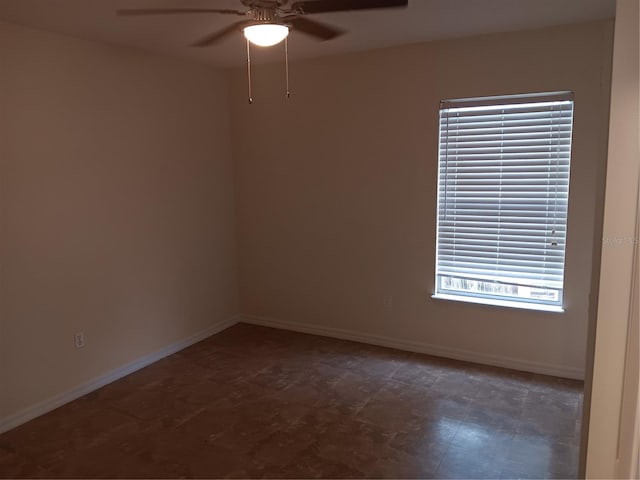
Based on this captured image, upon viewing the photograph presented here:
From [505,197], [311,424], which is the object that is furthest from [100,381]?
[505,197]

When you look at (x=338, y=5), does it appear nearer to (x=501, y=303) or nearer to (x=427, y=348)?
(x=501, y=303)

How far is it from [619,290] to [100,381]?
3.54 m

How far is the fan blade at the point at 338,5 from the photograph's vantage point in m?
2.32

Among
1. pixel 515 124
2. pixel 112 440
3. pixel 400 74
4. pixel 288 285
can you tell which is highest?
pixel 400 74

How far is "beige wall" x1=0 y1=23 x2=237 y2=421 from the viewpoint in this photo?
3123 millimetres

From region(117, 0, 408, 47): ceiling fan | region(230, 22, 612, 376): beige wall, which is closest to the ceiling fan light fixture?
region(117, 0, 408, 47): ceiling fan

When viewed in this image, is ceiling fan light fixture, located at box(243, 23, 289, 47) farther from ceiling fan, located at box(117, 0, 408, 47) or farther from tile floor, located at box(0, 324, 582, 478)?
tile floor, located at box(0, 324, 582, 478)

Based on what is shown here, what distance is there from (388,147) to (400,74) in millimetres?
607

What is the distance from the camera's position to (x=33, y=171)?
126 inches

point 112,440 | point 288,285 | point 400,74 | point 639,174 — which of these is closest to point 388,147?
point 400,74

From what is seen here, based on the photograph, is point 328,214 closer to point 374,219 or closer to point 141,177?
point 374,219

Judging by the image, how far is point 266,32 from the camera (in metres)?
2.40

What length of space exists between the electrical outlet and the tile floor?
387mm

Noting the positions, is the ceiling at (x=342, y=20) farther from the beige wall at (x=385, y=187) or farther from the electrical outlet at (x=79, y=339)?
the electrical outlet at (x=79, y=339)
